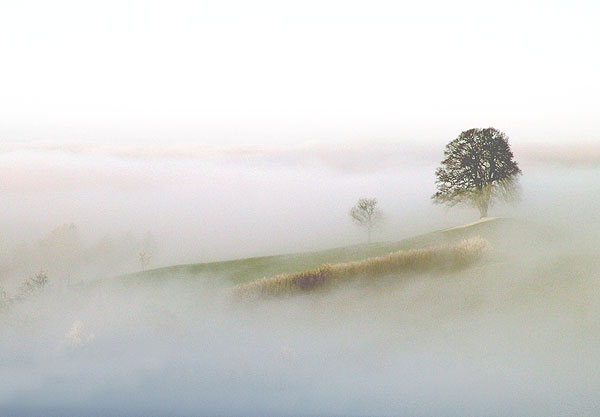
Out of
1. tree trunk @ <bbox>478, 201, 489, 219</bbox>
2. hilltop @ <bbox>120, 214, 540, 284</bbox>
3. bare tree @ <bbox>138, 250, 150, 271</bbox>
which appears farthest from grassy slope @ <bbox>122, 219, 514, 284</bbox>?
bare tree @ <bbox>138, 250, 150, 271</bbox>

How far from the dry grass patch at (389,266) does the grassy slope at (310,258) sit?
14977 millimetres

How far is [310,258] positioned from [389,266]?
29512 millimetres

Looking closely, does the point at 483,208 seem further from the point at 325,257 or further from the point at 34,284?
the point at 34,284

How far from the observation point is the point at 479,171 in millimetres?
A: 92625

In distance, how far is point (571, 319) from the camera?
50312mm

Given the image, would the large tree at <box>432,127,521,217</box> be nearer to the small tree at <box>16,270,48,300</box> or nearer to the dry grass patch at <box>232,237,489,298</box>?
the dry grass patch at <box>232,237,489,298</box>

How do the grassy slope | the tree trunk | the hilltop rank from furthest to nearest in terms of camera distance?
the tree trunk < the grassy slope < the hilltop

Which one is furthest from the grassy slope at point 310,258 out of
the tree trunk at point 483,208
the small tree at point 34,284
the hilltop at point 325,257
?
the small tree at point 34,284

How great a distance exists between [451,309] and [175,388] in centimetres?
2358

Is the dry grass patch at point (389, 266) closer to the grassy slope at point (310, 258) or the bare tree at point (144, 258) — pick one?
the grassy slope at point (310, 258)

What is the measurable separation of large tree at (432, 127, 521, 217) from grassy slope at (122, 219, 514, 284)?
8.20 metres

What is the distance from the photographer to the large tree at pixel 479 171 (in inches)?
3622

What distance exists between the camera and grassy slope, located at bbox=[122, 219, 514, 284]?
3196 inches

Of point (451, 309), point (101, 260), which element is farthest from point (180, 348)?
point (101, 260)
